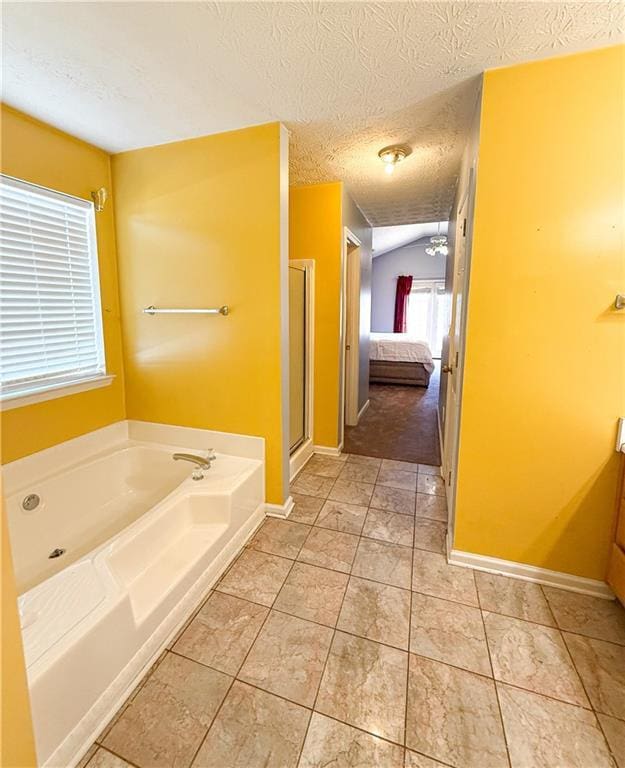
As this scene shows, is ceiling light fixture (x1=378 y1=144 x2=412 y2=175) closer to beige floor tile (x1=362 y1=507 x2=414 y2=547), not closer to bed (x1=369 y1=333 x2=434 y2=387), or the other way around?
beige floor tile (x1=362 y1=507 x2=414 y2=547)

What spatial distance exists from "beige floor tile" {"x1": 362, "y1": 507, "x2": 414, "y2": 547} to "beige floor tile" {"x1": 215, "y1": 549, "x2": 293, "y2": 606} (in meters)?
0.56

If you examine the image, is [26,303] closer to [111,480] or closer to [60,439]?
[60,439]

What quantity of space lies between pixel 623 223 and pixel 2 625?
7.60 feet

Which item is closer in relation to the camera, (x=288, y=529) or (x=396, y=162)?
(x=288, y=529)

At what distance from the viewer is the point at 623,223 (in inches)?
55.4

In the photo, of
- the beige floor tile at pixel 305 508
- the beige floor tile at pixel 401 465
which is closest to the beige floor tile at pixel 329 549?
the beige floor tile at pixel 305 508

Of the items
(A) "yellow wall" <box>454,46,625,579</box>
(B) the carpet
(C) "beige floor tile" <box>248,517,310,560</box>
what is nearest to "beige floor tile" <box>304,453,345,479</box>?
(B) the carpet

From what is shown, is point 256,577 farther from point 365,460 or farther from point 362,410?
point 362,410

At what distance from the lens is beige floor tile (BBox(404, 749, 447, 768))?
1.01 meters

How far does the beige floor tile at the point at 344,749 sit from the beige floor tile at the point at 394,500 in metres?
1.33

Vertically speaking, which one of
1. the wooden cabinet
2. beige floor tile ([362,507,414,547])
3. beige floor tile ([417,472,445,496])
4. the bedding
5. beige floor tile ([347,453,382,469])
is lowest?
beige floor tile ([362,507,414,547])

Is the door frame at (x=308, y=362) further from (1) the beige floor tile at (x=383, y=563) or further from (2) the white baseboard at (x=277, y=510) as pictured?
(1) the beige floor tile at (x=383, y=563)

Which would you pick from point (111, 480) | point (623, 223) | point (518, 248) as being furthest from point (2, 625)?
point (623, 223)

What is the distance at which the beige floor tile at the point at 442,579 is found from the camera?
1.64 meters
